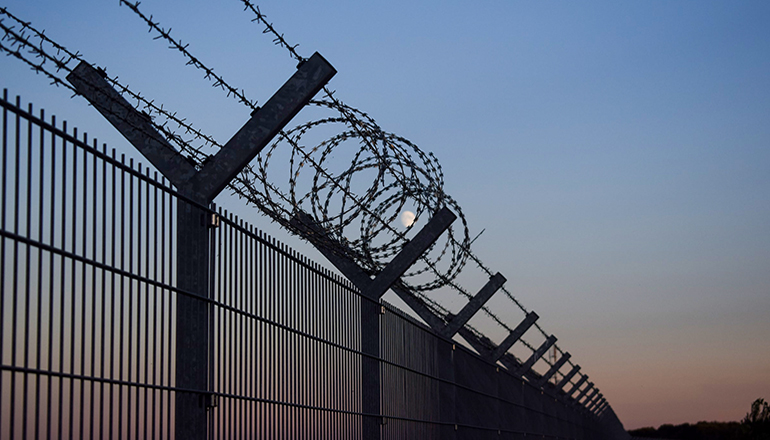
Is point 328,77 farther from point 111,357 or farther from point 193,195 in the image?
point 111,357

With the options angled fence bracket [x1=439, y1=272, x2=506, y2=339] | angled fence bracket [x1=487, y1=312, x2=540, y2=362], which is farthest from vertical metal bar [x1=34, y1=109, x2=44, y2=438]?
angled fence bracket [x1=487, y1=312, x2=540, y2=362]

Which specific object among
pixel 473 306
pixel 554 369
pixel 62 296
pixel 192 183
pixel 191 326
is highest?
pixel 554 369

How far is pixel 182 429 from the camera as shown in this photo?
19.8 ft

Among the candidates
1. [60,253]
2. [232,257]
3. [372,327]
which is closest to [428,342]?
[372,327]

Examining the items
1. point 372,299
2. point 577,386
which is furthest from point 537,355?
point 372,299

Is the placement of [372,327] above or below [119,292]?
above

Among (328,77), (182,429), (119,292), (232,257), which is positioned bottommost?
(182,429)

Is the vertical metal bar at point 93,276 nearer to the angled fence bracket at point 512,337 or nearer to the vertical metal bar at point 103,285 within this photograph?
the vertical metal bar at point 103,285

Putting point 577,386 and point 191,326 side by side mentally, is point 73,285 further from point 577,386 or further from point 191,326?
point 577,386

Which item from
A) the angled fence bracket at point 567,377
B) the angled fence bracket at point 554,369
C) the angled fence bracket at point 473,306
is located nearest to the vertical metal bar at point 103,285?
the angled fence bracket at point 473,306

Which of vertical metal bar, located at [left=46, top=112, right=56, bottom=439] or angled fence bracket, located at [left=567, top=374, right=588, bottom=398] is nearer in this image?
vertical metal bar, located at [left=46, top=112, right=56, bottom=439]

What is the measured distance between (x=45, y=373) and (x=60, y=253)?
52 centimetres

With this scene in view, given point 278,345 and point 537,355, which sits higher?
point 537,355

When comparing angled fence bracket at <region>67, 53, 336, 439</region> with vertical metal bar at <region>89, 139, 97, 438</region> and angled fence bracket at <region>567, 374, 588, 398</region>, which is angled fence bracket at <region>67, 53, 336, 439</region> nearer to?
vertical metal bar at <region>89, 139, 97, 438</region>
